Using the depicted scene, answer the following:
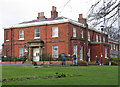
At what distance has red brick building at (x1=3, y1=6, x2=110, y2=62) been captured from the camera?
36.2 metres

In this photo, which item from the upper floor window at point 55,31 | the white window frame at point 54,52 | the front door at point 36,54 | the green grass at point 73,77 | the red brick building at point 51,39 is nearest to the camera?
the green grass at point 73,77

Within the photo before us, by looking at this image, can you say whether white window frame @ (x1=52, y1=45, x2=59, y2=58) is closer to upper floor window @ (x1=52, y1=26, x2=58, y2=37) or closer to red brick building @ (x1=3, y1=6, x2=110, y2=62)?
red brick building @ (x1=3, y1=6, x2=110, y2=62)

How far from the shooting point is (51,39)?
1476 inches

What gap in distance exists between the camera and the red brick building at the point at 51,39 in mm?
36250

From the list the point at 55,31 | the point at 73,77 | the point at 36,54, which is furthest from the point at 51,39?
the point at 73,77

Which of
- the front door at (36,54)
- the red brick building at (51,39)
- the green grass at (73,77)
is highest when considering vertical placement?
the red brick building at (51,39)

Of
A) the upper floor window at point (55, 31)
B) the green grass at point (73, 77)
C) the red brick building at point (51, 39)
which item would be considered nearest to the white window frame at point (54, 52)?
the red brick building at point (51, 39)

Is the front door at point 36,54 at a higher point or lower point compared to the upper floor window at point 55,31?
lower

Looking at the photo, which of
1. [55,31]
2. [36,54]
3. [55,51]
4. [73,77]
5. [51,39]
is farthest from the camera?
[36,54]

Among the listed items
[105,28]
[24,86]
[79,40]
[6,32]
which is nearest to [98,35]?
[79,40]

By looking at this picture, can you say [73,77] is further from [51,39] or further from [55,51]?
[51,39]

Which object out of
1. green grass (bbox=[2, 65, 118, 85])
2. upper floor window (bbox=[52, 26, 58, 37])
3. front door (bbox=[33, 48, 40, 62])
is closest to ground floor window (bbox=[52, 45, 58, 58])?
upper floor window (bbox=[52, 26, 58, 37])

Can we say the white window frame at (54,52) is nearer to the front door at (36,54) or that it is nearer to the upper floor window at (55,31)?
the upper floor window at (55,31)

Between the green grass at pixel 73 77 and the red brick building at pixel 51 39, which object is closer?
the green grass at pixel 73 77
